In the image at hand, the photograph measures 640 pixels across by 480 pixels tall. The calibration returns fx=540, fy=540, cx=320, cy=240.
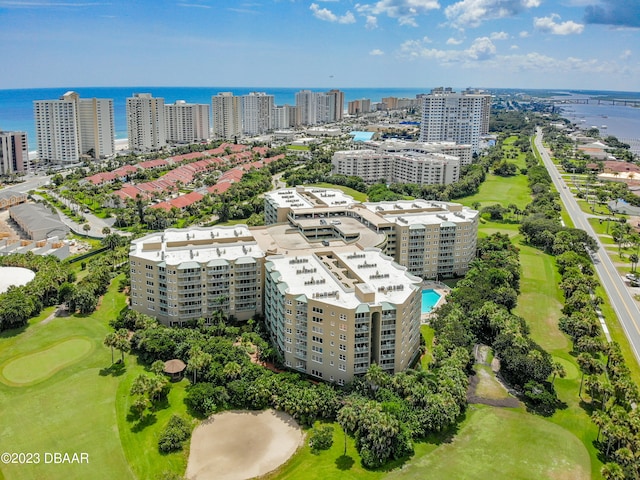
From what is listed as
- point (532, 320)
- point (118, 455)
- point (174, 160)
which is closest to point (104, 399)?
point (118, 455)

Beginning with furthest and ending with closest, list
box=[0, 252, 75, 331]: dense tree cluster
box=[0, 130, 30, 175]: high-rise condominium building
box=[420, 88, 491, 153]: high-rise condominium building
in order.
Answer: box=[420, 88, 491, 153]: high-rise condominium building → box=[0, 130, 30, 175]: high-rise condominium building → box=[0, 252, 75, 331]: dense tree cluster

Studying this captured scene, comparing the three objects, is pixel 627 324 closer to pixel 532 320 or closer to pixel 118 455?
pixel 532 320

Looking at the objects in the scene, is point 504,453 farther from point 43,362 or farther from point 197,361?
point 43,362

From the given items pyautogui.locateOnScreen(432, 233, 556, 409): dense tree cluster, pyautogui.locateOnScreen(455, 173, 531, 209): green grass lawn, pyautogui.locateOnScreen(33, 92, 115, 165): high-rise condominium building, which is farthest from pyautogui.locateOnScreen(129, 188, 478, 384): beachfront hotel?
pyautogui.locateOnScreen(33, 92, 115, 165): high-rise condominium building

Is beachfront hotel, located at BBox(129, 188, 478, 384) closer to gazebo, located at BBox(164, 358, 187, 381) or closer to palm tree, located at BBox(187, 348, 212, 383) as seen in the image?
palm tree, located at BBox(187, 348, 212, 383)

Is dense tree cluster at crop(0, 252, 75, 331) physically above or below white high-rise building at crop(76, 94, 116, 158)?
below
